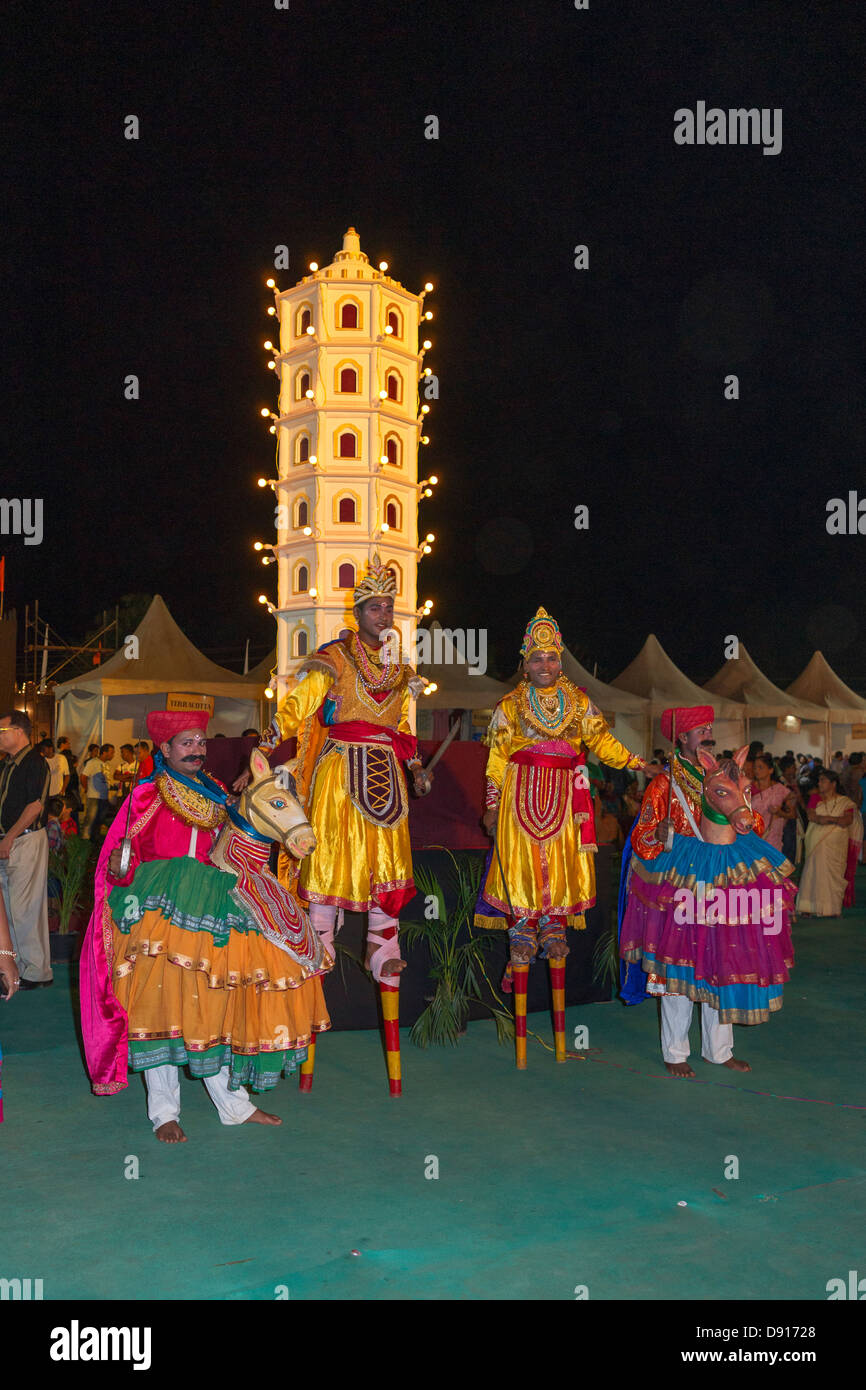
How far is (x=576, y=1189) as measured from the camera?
373cm

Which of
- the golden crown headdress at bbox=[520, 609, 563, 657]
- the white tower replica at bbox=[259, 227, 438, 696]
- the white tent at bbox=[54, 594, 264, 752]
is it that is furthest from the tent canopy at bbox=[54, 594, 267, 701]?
the golden crown headdress at bbox=[520, 609, 563, 657]

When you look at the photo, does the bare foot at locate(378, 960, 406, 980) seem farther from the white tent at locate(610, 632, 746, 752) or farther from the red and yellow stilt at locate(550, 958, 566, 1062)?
the white tent at locate(610, 632, 746, 752)

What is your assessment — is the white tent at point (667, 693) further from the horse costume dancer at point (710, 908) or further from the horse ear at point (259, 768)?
the horse ear at point (259, 768)

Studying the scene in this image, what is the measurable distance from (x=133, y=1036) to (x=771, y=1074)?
9.88 ft

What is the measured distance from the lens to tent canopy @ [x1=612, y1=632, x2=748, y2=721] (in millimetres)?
21881

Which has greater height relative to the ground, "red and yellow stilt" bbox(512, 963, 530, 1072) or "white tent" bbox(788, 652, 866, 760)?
"white tent" bbox(788, 652, 866, 760)

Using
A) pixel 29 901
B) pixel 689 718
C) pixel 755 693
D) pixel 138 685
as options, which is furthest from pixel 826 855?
pixel 755 693

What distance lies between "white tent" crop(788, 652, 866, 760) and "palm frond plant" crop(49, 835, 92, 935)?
20536 millimetres

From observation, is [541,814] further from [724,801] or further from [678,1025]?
[678,1025]

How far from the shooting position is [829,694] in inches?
1037

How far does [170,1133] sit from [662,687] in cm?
1882
